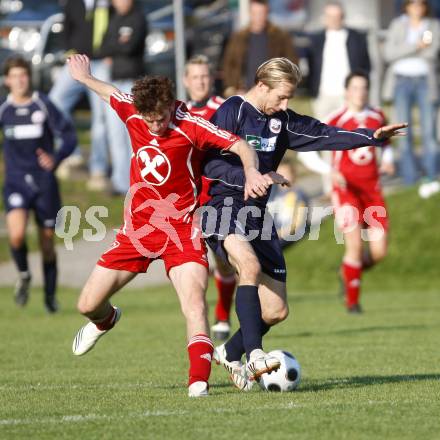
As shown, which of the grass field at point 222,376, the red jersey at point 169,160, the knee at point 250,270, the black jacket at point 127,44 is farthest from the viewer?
the black jacket at point 127,44

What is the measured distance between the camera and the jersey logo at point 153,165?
754cm

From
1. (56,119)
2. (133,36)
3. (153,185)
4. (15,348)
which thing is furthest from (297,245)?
(153,185)

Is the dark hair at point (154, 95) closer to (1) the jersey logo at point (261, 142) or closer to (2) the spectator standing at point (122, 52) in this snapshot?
(1) the jersey logo at point (261, 142)

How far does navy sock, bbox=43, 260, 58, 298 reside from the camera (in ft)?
44.5

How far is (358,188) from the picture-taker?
517 inches

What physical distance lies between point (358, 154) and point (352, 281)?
1.31 metres

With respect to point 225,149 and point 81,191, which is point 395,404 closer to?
point 225,149

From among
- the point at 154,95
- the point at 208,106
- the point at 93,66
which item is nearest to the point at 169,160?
the point at 154,95

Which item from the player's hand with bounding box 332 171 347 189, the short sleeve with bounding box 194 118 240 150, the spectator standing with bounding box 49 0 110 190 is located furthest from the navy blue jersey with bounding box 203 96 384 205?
the spectator standing with bounding box 49 0 110 190

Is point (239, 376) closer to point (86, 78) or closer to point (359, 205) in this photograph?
point (86, 78)

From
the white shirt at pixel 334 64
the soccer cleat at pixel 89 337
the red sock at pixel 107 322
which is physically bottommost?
the soccer cleat at pixel 89 337

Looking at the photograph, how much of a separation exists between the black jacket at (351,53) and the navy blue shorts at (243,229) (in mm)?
8883

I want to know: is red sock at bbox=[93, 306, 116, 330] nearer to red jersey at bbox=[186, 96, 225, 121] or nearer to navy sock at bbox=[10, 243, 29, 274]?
red jersey at bbox=[186, 96, 225, 121]

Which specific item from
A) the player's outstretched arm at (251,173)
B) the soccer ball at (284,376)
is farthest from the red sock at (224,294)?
the player's outstretched arm at (251,173)
